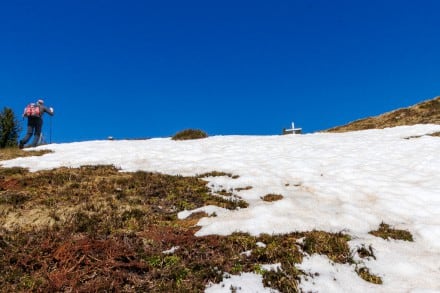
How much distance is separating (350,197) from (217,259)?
16.4 ft

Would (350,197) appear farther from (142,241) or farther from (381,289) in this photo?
(142,241)

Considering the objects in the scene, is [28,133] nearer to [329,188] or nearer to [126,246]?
[126,246]

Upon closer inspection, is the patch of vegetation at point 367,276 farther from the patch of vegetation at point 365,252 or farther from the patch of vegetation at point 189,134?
the patch of vegetation at point 189,134

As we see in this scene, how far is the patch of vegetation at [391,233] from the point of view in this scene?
24.3 feet

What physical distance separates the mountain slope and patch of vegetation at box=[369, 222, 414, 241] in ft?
68.0

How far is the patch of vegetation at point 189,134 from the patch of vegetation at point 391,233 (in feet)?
53.9

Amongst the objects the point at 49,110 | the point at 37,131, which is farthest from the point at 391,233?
the point at 49,110

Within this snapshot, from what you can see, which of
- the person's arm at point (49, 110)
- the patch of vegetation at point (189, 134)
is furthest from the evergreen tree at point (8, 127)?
the patch of vegetation at point (189, 134)

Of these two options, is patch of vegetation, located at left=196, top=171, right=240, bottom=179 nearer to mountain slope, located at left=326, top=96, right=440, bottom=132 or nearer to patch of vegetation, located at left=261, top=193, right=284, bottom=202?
patch of vegetation, located at left=261, top=193, right=284, bottom=202

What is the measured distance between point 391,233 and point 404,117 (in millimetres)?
25118

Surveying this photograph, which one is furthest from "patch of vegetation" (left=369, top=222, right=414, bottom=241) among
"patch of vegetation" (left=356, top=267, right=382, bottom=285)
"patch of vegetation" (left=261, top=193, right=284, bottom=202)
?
"patch of vegetation" (left=261, top=193, right=284, bottom=202)

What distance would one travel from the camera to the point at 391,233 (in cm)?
757

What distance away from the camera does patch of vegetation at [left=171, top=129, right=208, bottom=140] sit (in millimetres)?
23281

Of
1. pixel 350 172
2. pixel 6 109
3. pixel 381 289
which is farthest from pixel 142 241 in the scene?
A: pixel 6 109
